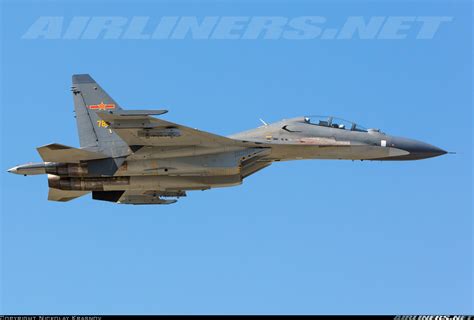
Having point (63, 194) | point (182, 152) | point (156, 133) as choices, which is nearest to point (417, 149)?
point (182, 152)

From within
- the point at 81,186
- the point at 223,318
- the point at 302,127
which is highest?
the point at 302,127

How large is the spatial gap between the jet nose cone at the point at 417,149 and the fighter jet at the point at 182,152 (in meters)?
0.03

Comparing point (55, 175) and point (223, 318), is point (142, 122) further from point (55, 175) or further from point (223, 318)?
point (223, 318)

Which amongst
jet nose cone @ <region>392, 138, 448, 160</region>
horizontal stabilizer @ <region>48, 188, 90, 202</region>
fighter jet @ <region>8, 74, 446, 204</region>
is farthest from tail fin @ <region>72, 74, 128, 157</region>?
jet nose cone @ <region>392, 138, 448, 160</region>

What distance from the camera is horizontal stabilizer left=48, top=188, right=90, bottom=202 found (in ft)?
97.5

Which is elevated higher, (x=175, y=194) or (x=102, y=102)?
(x=102, y=102)

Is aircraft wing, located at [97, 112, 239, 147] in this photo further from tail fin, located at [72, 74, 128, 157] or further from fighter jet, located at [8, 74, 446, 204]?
tail fin, located at [72, 74, 128, 157]

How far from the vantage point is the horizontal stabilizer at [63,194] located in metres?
29.7

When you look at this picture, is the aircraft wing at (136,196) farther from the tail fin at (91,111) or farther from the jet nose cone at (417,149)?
the jet nose cone at (417,149)

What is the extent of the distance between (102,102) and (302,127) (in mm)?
6818

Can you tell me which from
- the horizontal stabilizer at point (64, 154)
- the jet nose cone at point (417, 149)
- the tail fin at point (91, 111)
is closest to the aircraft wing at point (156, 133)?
the horizontal stabilizer at point (64, 154)

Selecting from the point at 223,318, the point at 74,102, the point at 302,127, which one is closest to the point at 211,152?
the point at 302,127

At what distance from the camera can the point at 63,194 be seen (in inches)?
1184

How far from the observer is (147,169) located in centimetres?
2873
